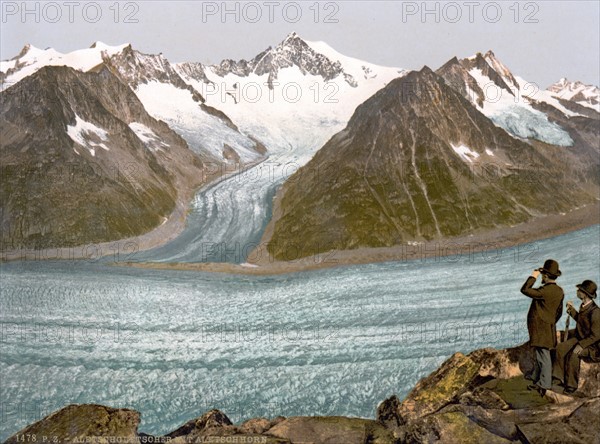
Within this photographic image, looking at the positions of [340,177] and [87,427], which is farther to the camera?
[340,177]

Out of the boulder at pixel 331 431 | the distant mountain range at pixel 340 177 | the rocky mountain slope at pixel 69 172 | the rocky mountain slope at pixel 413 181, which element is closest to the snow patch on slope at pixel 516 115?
the distant mountain range at pixel 340 177

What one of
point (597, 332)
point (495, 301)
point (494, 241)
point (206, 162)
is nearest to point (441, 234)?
point (494, 241)

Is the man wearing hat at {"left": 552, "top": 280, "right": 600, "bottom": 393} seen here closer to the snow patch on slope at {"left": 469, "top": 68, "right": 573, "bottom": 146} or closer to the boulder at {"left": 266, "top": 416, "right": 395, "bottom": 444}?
the boulder at {"left": 266, "top": 416, "right": 395, "bottom": 444}

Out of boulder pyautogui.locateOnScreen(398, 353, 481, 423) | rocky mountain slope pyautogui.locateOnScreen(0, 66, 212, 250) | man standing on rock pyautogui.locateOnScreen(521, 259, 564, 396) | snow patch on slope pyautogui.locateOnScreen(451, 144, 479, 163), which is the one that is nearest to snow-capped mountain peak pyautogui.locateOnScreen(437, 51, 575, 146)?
snow patch on slope pyautogui.locateOnScreen(451, 144, 479, 163)

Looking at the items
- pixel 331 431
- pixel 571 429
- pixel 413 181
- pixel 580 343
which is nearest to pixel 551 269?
pixel 580 343

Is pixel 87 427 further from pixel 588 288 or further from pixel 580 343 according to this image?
pixel 588 288

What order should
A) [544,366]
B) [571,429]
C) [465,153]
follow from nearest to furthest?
[571,429] < [544,366] < [465,153]

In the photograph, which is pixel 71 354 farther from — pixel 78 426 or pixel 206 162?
pixel 206 162
